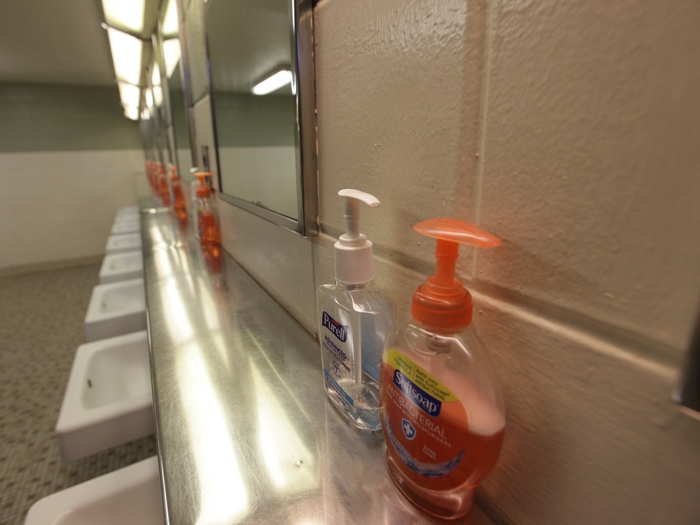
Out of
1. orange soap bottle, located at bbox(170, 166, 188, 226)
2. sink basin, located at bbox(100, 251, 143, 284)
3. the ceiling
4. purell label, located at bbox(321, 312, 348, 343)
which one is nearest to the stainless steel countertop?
purell label, located at bbox(321, 312, 348, 343)

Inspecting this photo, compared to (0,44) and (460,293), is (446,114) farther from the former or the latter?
(0,44)

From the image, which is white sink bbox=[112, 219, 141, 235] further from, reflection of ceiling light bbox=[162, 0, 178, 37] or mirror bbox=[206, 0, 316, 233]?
mirror bbox=[206, 0, 316, 233]

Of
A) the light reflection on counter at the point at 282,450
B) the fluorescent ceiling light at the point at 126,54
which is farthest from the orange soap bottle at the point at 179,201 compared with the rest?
the light reflection on counter at the point at 282,450

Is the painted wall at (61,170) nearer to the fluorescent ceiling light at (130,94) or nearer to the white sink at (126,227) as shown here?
the fluorescent ceiling light at (130,94)

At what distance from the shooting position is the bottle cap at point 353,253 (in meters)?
0.32

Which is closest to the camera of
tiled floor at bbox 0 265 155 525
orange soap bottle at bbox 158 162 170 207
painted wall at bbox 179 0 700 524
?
painted wall at bbox 179 0 700 524

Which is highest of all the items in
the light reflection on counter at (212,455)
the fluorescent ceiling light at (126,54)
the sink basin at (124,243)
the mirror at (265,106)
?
the fluorescent ceiling light at (126,54)

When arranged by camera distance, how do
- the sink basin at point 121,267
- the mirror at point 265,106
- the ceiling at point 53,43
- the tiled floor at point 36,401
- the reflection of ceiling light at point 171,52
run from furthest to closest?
the ceiling at point 53,43 < the sink basin at point 121,267 < the reflection of ceiling light at point 171,52 < the tiled floor at point 36,401 < the mirror at point 265,106

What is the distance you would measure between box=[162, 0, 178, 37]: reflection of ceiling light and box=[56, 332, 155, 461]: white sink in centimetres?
114

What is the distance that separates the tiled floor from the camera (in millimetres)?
1252

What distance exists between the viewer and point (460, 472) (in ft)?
0.78

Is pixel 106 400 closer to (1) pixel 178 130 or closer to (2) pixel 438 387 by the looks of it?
(2) pixel 438 387

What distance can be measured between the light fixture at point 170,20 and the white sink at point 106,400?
1.14m

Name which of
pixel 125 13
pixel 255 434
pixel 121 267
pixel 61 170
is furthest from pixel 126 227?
pixel 255 434
